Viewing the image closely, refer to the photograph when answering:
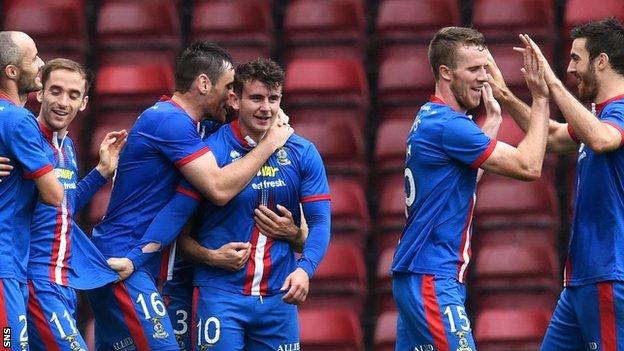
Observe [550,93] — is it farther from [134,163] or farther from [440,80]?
[134,163]

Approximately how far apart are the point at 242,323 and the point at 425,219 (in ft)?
3.65

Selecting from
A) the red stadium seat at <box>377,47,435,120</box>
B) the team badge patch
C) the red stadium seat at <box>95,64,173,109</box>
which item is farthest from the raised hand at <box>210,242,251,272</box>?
the red stadium seat at <box>377,47,435,120</box>

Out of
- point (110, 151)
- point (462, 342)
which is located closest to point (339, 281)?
point (110, 151)

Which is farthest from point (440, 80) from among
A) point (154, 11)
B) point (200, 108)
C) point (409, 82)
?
point (154, 11)

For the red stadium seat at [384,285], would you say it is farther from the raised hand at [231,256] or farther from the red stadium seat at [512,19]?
the raised hand at [231,256]

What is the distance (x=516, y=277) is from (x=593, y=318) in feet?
9.79

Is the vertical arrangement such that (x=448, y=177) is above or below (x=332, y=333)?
above

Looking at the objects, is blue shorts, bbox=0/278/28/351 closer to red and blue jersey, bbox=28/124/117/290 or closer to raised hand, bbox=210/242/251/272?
red and blue jersey, bbox=28/124/117/290

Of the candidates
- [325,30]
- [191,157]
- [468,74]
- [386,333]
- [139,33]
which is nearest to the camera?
[468,74]

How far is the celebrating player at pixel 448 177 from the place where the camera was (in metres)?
7.55

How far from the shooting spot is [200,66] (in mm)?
8102

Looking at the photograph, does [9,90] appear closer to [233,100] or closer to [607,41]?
[233,100]

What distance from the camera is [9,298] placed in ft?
24.3

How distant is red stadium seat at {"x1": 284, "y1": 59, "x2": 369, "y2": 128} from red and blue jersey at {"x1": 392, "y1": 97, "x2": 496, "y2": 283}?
3.71m
